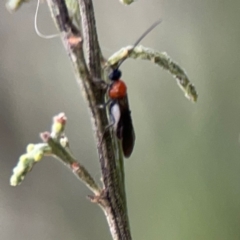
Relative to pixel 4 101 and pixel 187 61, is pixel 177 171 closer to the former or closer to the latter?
pixel 187 61

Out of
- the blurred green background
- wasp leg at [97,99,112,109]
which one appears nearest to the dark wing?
wasp leg at [97,99,112,109]

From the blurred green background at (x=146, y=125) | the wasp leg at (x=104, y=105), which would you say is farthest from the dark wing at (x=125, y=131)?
the blurred green background at (x=146, y=125)

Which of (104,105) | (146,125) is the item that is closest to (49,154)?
(104,105)

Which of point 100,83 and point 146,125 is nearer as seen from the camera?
point 100,83

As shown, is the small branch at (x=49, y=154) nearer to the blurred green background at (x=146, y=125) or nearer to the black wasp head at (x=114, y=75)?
the black wasp head at (x=114, y=75)

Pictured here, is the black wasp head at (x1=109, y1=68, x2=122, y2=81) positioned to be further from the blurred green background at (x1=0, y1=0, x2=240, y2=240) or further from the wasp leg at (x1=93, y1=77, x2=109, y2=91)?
the blurred green background at (x1=0, y1=0, x2=240, y2=240)

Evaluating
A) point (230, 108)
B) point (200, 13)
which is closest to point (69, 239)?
point (230, 108)

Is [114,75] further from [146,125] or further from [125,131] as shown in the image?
[146,125]

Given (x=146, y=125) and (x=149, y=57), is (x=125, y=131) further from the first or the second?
(x=146, y=125)

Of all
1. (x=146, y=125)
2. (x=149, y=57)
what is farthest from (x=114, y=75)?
(x=146, y=125)
